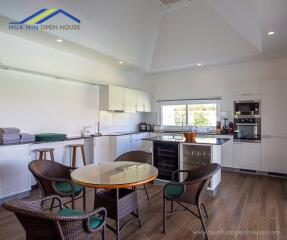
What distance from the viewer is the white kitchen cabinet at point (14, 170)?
10.6 feet

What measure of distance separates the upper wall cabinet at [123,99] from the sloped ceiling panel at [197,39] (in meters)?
1.31

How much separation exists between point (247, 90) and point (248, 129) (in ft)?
3.24

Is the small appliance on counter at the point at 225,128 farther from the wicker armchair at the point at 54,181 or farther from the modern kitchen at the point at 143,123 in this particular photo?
the wicker armchair at the point at 54,181

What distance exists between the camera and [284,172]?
4.69m

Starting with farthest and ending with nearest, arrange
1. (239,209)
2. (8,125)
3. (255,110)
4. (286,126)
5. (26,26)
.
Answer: (255,110) < (286,126) < (8,125) < (26,26) < (239,209)

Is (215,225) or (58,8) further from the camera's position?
(58,8)

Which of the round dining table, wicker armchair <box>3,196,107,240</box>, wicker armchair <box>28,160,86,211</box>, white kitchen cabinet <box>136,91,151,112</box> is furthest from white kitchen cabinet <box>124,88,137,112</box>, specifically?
wicker armchair <box>3,196,107,240</box>

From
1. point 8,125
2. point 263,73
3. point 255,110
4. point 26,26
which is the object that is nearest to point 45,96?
point 8,125

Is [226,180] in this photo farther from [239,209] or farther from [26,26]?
[26,26]

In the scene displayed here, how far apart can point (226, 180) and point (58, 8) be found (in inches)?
180

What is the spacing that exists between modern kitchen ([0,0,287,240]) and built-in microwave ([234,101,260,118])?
0.08 ft

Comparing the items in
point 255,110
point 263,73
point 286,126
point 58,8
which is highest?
point 58,8

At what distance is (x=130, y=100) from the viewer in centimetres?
614

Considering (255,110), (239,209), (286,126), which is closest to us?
(239,209)
